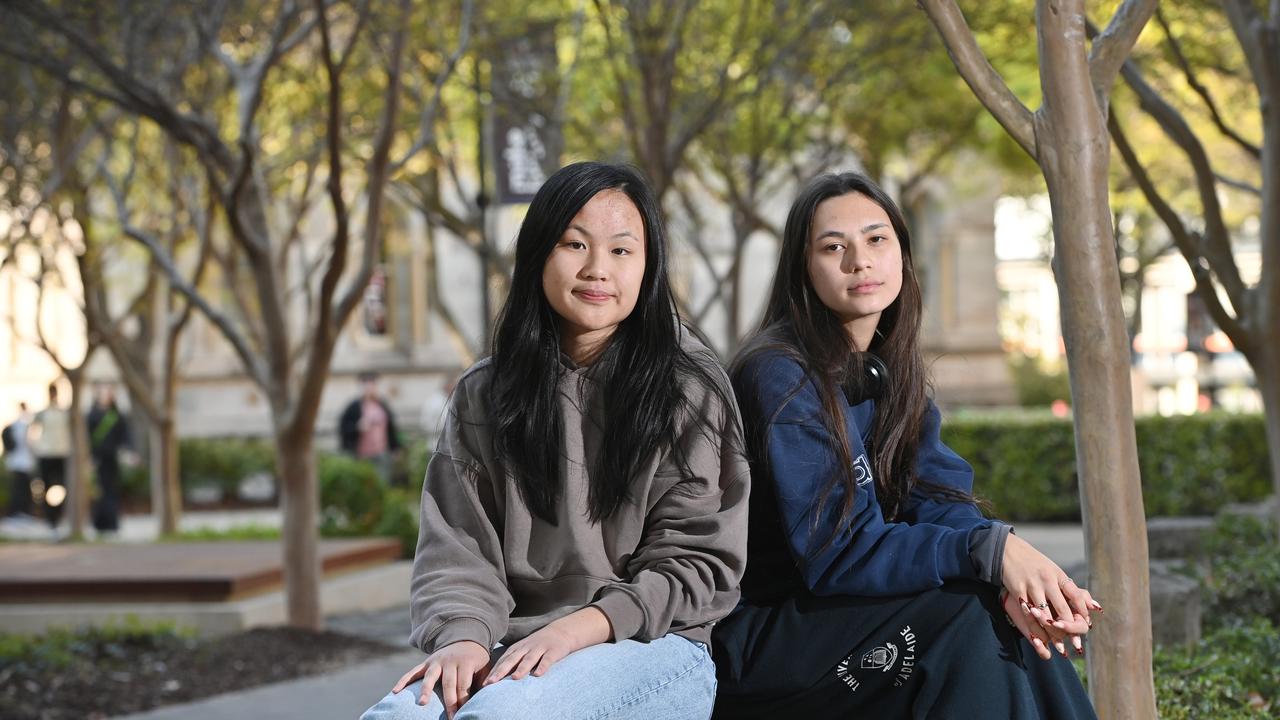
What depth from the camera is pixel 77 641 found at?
9.12 meters

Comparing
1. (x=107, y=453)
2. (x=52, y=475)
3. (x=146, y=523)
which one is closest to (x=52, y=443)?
(x=52, y=475)

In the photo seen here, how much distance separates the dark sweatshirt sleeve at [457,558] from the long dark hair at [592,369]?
4.0 inches

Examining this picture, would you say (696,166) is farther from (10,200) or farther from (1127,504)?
(1127,504)

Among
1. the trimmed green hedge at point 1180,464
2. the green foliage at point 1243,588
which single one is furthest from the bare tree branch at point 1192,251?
the trimmed green hedge at point 1180,464

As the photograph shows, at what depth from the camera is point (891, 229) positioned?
3.72 metres

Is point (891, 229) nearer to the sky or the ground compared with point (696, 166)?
nearer to the ground

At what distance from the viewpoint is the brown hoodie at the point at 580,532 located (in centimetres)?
320

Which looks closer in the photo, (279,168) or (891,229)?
(891,229)

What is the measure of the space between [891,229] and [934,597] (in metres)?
0.95

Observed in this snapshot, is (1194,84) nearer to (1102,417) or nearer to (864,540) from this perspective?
(1102,417)

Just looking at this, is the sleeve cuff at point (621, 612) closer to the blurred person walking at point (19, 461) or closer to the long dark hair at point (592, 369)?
the long dark hair at point (592, 369)

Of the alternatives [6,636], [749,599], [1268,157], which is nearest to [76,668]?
[6,636]

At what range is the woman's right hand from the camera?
292 cm

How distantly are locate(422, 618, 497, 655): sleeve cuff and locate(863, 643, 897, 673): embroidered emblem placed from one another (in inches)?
32.6
